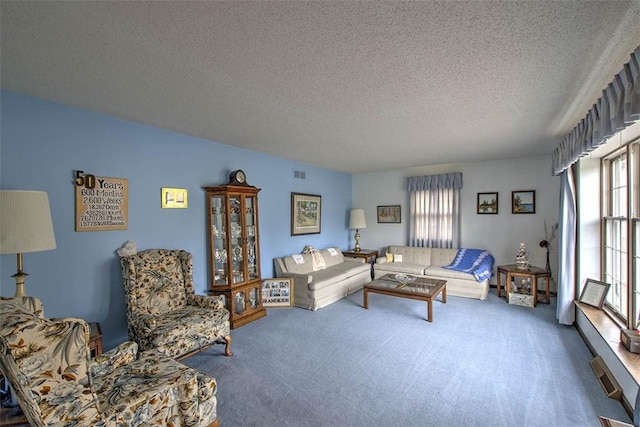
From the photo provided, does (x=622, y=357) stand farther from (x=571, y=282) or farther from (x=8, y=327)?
(x=8, y=327)

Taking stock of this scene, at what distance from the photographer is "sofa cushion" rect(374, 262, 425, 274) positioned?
16.9ft

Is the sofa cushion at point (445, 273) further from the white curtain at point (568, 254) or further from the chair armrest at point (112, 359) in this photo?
the chair armrest at point (112, 359)

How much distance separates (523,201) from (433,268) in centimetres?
195

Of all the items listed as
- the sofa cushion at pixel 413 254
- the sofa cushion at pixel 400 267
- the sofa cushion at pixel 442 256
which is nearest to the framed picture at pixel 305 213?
the sofa cushion at pixel 400 267

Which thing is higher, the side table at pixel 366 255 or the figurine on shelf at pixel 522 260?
the figurine on shelf at pixel 522 260

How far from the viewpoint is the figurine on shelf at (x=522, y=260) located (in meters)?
4.54

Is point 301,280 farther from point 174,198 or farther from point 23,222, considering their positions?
point 23,222

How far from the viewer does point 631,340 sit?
2.15m

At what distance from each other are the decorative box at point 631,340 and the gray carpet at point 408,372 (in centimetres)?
40

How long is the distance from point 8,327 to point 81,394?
1.36ft

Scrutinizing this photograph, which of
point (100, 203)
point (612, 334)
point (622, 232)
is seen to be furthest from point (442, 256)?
point (100, 203)

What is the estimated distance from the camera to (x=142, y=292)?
2.76 m

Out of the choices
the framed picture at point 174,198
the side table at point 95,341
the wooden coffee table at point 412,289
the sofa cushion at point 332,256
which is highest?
the framed picture at point 174,198

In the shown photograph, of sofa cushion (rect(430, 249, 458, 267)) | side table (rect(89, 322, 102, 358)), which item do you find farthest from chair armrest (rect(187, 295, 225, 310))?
sofa cushion (rect(430, 249, 458, 267))
